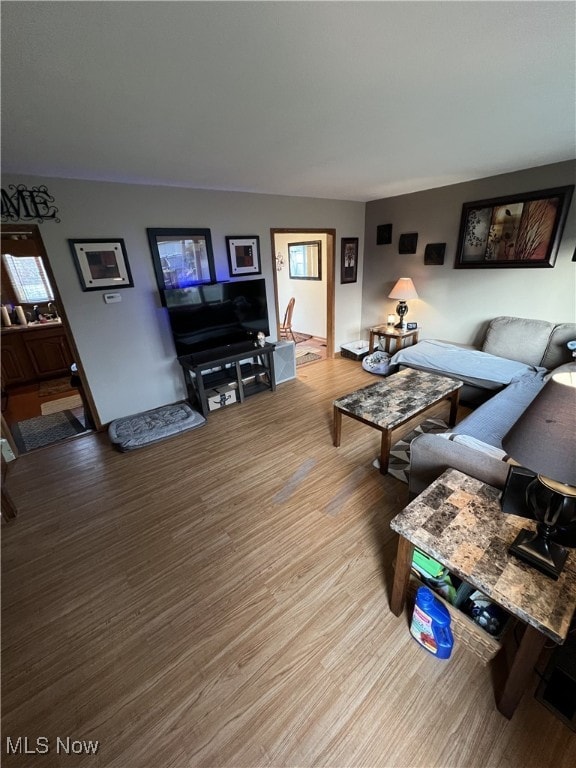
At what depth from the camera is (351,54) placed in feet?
3.61

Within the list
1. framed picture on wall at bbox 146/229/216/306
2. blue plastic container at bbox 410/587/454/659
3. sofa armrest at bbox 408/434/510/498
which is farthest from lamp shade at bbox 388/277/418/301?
blue plastic container at bbox 410/587/454/659

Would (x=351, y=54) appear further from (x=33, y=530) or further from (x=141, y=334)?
(x=33, y=530)

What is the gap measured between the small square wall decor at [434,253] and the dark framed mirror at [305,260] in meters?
1.87

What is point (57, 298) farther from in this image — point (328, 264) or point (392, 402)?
point (328, 264)

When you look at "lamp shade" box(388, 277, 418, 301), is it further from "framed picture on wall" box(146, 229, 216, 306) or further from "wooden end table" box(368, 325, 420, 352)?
"framed picture on wall" box(146, 229, 216, 306)

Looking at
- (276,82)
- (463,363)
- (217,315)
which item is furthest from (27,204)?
(463,363)

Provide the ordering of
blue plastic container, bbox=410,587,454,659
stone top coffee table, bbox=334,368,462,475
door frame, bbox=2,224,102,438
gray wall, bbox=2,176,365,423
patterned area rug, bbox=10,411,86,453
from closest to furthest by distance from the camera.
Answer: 1. blue plastic container, bbox=410,587,454,659
2. stone top coffee table, bbox=334,368,462,475
3. door frame, bbox=2,224,102,438
4. gray wall, bbox=2,176,365,423
5. patterned area rug, bbox=10,411,86,453

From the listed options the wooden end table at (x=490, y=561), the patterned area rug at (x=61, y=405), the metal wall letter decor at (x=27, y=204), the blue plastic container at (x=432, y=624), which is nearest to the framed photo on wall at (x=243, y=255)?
the metal wall letter decor at (x=27, y=204)

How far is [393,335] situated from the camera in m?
4.15

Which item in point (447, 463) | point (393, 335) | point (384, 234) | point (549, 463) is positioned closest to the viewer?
point (549, 463)

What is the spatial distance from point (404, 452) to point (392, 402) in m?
0.48

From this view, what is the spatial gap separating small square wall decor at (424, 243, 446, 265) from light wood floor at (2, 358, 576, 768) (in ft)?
9.88

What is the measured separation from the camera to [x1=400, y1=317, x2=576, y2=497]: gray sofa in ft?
5.06

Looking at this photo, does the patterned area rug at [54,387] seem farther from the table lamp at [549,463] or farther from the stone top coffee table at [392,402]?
the table lamp at [549,463]
